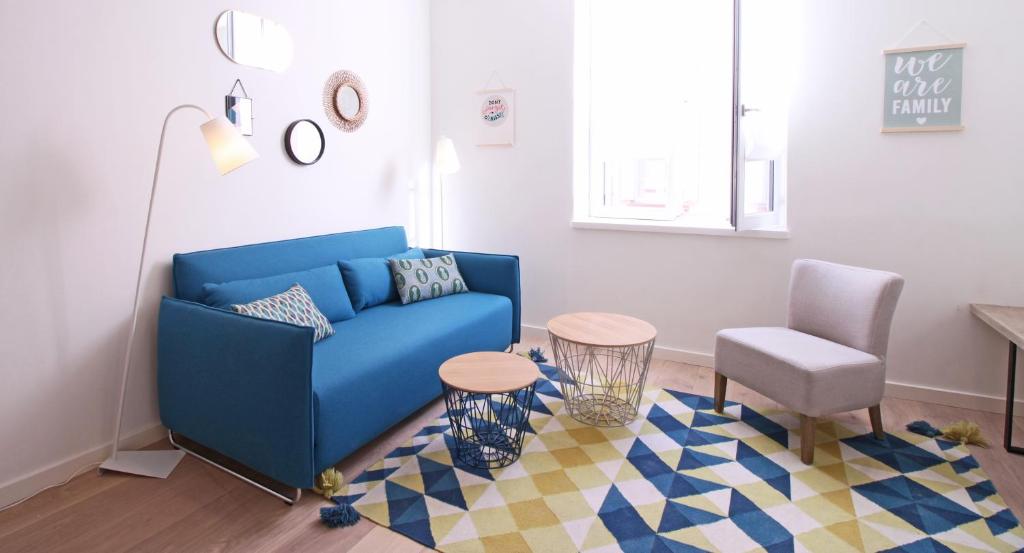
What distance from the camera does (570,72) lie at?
3.91m

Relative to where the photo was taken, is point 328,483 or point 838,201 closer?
point 328,483

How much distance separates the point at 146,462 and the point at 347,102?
2.26m

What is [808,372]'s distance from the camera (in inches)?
93.4

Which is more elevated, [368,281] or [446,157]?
[446,157]

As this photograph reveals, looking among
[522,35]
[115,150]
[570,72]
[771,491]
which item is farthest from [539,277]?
[115,150]

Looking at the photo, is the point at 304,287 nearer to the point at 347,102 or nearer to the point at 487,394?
the point at 487,394

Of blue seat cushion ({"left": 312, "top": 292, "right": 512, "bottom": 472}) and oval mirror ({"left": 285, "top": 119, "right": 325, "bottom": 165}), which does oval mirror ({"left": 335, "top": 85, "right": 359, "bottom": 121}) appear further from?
blue seat cushion ({"left": 312, "top": 292, "right": 512, "bottom": 472})

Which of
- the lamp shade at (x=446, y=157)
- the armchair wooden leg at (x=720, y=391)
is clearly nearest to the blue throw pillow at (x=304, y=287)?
the lamp shade at (x=446, y=157)

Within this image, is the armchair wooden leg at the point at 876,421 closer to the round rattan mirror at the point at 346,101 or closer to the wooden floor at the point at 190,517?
the wooden floor at the point at 190,517

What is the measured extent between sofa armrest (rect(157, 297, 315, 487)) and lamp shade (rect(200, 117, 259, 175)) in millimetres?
579

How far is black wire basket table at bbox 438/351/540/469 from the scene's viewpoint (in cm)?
231

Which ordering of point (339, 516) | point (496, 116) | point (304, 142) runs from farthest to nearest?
point (496, 116), point (304, 142), point (339, 516)

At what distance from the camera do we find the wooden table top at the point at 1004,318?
2.45 m

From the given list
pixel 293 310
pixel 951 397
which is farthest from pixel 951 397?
pixel 293 310
